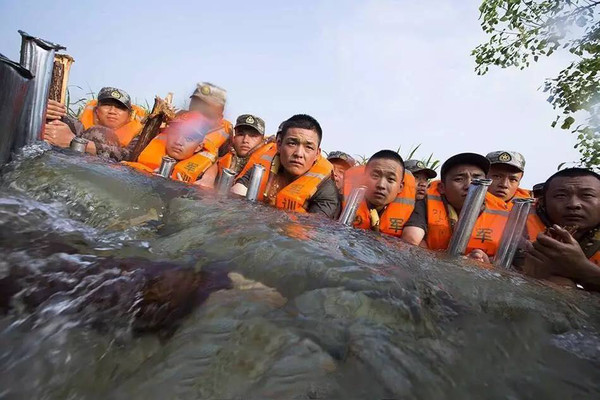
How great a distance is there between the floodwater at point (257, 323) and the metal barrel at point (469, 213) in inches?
35.3

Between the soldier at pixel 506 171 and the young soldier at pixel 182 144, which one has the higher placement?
the soldier at pixel 506 171

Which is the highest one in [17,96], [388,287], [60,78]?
[60,78]

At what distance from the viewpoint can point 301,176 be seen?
12.2 ft

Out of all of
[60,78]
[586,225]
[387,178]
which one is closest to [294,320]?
[586,225]

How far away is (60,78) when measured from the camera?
10.3ft

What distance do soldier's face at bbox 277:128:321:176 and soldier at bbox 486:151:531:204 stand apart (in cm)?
211

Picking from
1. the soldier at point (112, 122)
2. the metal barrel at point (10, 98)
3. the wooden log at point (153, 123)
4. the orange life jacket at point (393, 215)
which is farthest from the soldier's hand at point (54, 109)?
the orange life jacket at point (393, 215)

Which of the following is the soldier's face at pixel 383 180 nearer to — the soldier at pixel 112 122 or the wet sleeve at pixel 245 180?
the wet sleeve at pixel 245 180

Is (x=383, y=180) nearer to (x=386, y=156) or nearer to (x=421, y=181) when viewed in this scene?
(x=386, y=156)

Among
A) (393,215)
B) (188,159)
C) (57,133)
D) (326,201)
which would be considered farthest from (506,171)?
(57,133)

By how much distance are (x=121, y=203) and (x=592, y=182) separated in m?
3.15

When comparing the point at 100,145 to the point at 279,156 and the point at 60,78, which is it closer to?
the point at 60,78

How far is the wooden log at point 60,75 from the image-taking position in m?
3.06

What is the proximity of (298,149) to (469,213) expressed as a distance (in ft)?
5.91
